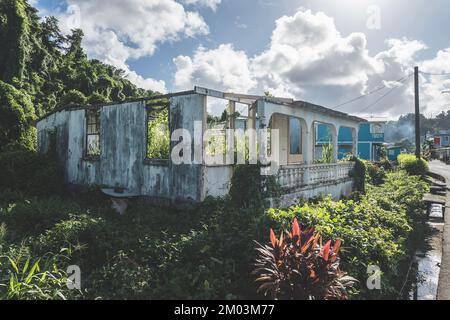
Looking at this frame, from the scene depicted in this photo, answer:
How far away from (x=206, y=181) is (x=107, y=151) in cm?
431

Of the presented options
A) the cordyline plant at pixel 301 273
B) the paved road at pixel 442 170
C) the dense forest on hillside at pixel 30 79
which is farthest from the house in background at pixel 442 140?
the cordyline plant at pixel 301 273

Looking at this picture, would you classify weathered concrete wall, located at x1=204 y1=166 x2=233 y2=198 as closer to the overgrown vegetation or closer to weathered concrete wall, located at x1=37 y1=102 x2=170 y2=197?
the overgrown vegetation

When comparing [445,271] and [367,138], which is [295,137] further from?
[367,138]

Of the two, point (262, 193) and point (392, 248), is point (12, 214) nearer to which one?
point (262, 193)

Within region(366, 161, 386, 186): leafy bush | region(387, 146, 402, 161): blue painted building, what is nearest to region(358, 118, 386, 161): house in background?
region(387, 146, 402, 161): blue painted building

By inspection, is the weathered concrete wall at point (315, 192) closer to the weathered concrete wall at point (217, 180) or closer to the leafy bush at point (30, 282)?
the weathered concrete wall at point (217, 180)

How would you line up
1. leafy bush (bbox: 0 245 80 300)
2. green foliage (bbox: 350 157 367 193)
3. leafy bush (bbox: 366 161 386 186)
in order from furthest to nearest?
leafy bush (bbox: 366 161 386 186), green foliage (bbox: 350 157 367 193), leafy bush (bbox: 0 245 80 300)

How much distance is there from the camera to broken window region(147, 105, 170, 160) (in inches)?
367

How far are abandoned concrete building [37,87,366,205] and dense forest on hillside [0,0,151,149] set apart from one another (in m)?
4.73

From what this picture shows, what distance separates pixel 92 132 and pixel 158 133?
360 centimetres

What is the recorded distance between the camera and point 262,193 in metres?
7.39

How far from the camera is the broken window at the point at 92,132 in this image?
11.6 meters

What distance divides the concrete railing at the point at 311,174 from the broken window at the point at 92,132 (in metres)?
6.96
